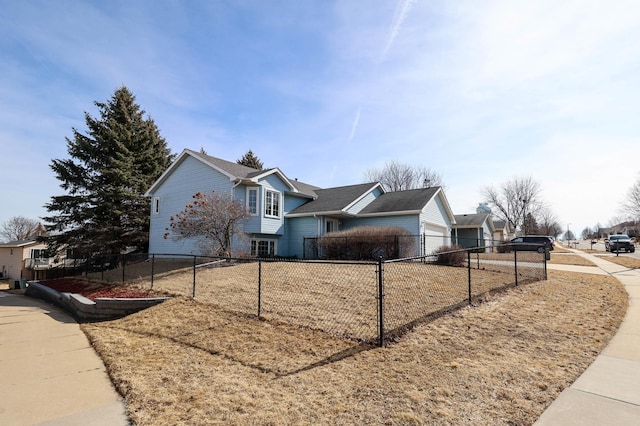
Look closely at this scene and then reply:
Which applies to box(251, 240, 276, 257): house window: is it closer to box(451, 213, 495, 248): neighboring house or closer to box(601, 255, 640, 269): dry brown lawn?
box(601, 255, 640, 269): dry brown lawn

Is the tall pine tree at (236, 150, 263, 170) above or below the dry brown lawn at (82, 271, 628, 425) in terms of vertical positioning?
above

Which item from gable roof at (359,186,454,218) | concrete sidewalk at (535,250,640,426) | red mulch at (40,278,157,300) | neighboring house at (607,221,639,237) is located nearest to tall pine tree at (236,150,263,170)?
gable roof at (359,186,454,218)

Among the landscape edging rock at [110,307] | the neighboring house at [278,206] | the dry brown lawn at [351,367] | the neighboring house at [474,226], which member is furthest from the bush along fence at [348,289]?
the neighboring house at [474,226]

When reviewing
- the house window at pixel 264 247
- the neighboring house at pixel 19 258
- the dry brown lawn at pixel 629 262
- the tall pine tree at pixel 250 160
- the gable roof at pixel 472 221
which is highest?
the tall pine tree at pixel 250 160

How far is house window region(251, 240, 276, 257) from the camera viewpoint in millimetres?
18508

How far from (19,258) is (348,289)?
1541 inches

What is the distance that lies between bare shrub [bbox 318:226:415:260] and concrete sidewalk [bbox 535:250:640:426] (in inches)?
426

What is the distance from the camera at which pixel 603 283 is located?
11.1 metres

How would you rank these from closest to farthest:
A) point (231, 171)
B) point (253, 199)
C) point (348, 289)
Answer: point (348, 289) < point (253, 199) < point (231, 171)

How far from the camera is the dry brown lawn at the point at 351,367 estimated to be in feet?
11.1

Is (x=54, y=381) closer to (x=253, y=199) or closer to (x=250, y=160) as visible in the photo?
(x=253, y=199)

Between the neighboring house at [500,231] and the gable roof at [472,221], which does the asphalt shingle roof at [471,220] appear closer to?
the gable roof at [472,221]

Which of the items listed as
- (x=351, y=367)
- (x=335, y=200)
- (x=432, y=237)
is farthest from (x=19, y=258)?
(x=351, y=367)

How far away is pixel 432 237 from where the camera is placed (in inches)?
832
